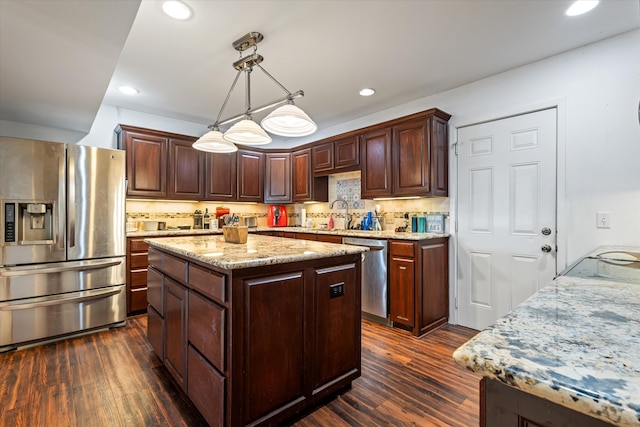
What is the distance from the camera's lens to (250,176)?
4.86 metres

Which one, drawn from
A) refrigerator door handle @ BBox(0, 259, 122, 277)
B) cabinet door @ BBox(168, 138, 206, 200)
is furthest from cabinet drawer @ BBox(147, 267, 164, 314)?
cabinet door @ BBox(168, 138, 206, 200)

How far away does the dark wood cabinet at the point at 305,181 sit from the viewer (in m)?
4.63

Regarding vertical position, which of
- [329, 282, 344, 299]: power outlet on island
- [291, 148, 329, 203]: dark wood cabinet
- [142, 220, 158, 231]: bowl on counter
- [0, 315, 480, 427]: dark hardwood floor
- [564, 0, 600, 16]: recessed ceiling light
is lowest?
[0, 315, 480, 427]: dark hardwood floor

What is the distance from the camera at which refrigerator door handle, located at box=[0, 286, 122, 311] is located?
8.58 ft

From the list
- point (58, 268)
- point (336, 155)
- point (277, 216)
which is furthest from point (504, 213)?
point (58, 268)

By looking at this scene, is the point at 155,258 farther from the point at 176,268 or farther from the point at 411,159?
the point at 411,159

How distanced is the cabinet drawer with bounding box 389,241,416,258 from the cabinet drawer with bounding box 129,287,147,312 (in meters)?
2.87

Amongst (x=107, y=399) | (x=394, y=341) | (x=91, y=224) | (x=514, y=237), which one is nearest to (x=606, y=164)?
(x=514, y=237)

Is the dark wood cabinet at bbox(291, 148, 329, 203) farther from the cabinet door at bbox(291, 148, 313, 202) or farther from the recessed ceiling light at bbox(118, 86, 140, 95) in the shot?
the recessed ceiling light at bbox(118, 86, 140, 95)

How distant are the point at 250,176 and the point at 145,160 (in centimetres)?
151

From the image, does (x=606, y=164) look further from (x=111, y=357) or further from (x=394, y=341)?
(x=111, y=357)

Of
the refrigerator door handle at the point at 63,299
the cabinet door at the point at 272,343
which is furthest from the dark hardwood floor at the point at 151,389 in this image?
the refrigerator door handle at the point at 63,299

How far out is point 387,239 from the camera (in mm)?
3158

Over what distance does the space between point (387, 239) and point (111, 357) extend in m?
2.68
